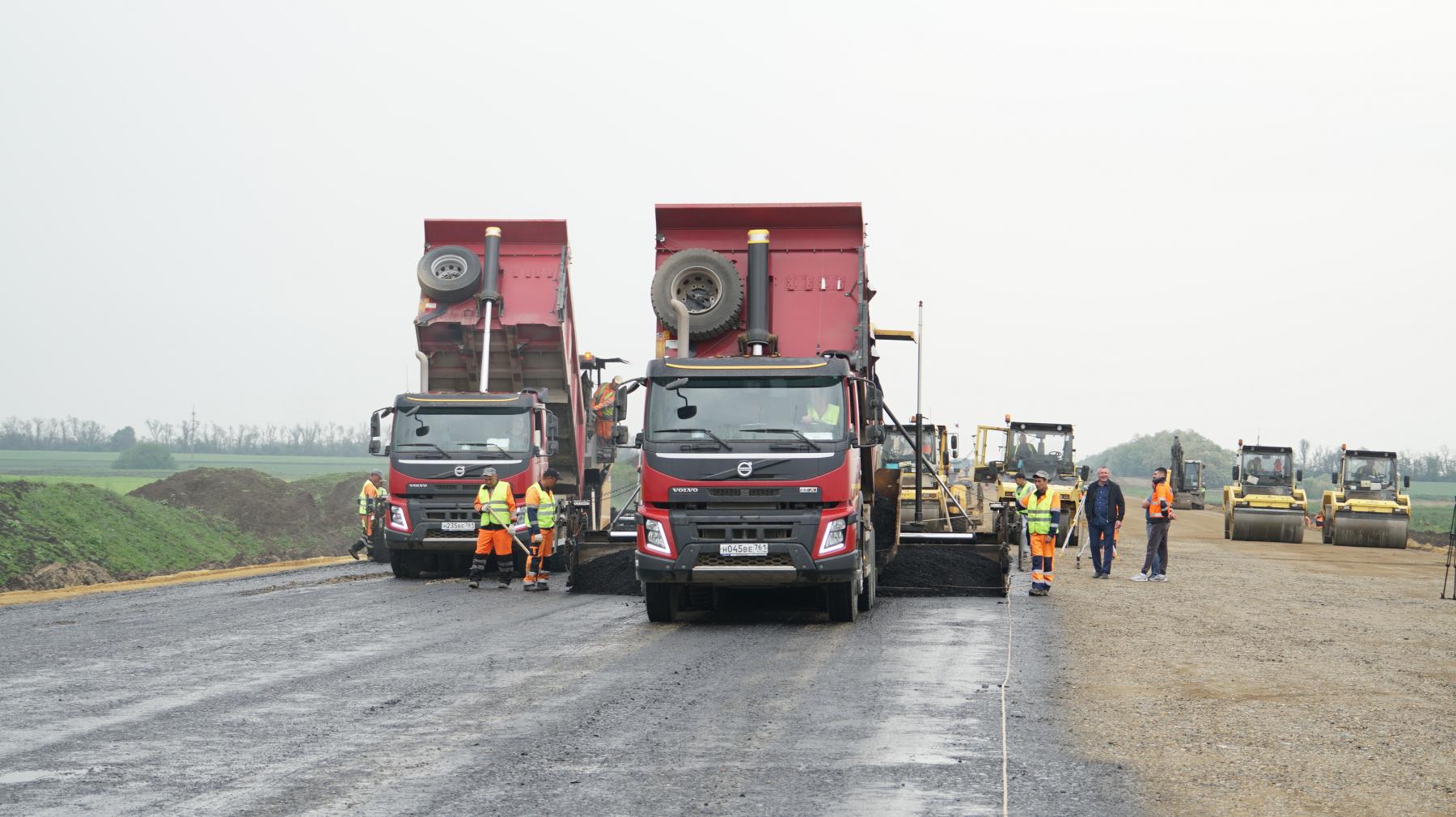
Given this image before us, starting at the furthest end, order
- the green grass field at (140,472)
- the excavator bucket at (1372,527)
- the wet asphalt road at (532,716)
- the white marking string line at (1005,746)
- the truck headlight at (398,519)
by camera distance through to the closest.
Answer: the green grass field at (140,472) → the excavator bucket at (1372,527) → the truck headlight at (398,519) → the wet asphalt road at (532,716) → the white marking string line at (1005,746)

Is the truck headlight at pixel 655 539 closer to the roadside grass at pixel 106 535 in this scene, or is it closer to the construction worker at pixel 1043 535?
the construction worker at pixel 1043 535

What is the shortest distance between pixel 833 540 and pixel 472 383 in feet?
31.0

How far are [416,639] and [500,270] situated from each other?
908 cm

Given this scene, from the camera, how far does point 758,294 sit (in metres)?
16.3

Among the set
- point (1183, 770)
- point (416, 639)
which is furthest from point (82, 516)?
point (1183, 770)

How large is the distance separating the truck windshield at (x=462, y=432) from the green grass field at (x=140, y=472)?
3985cm

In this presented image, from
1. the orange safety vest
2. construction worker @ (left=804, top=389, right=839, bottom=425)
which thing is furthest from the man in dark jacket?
construction worker @ (left=804, top=389, right=839, bottom=425)

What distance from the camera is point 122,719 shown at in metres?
8.82

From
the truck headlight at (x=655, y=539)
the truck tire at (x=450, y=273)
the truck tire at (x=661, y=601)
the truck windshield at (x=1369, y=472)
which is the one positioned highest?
the truck tire at (x=450, y=273)

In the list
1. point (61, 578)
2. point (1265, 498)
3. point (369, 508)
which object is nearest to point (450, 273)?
point (369, 508)

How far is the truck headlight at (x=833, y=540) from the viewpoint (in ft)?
45.4

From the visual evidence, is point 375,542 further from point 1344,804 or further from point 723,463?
point 1344,804

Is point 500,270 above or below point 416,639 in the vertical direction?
above

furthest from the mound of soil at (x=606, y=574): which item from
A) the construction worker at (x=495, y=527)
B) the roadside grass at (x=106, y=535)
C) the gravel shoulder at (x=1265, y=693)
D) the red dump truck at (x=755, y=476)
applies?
the roadside grass at (x=106, y=535)
